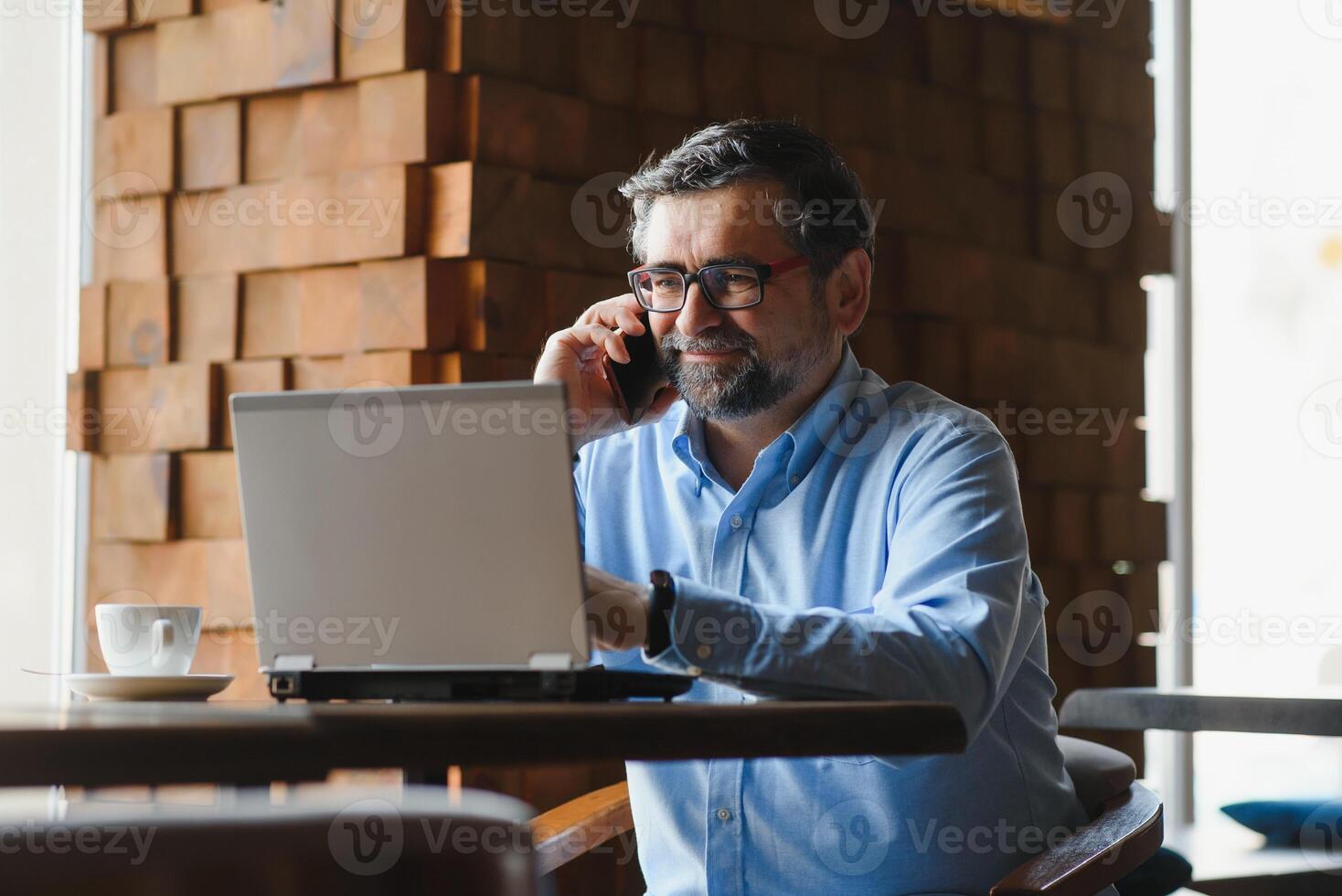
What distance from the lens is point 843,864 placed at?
1662mm

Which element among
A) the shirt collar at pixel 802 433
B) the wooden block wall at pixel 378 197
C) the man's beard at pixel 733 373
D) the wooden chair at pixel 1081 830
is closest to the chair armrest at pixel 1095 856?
the wooden chair at pixel 1081 830

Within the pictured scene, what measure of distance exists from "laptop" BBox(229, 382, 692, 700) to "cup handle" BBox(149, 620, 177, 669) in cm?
27

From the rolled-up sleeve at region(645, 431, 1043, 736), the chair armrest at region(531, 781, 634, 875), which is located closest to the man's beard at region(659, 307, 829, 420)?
the rolled-up sleeve at region(645, 431, 1043, 736)

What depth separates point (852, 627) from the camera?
1.33 metres

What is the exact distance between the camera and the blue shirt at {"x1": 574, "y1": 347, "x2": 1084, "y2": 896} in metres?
1.33

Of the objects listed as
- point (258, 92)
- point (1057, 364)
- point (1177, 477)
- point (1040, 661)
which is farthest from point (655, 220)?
point (1177, 477)

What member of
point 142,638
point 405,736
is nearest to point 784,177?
point 142,638

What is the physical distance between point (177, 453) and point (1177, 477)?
8.51 ft

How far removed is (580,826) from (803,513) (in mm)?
487

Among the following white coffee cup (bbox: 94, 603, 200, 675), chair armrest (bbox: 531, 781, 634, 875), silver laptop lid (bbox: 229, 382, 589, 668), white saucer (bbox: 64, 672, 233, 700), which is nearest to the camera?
silver laptop lid (bbox: 229, 382, 589, 668)

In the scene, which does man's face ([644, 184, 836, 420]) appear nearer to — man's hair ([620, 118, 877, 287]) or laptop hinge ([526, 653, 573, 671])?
man's hair ([620, 118, 877, 287])

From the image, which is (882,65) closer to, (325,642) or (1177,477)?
(1177,477)

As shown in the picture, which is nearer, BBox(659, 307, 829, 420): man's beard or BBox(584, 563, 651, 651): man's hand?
BBox(584, 563, 651, 651): man's hand

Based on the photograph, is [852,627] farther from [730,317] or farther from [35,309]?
[35,309]
